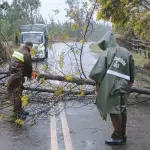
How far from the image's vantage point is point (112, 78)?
667cm

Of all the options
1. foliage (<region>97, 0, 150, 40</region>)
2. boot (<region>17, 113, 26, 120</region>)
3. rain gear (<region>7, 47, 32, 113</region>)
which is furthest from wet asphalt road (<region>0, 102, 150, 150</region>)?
foliage (<region>97, 0, 150, 40</region>)

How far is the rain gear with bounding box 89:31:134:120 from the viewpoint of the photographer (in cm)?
667

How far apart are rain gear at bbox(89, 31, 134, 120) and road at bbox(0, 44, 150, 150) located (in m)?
0.71

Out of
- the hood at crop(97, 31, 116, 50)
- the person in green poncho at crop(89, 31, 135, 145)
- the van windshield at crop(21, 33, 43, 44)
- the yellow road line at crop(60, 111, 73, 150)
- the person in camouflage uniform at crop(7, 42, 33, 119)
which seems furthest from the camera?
the van windshield at crop(21, 33, 43, 44)

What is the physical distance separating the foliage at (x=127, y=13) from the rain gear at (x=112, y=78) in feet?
24.2

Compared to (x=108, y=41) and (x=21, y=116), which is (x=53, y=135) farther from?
(x=108, y=41)

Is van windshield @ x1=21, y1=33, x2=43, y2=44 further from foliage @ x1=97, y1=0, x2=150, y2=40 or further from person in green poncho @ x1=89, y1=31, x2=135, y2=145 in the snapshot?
person in green poncho @ x1=89, y1=31, x2=135, y2=145

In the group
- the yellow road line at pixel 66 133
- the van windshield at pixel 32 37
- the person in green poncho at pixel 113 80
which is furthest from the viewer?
the van windshield at pixel 32 37

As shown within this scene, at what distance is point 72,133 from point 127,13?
28.1 ft

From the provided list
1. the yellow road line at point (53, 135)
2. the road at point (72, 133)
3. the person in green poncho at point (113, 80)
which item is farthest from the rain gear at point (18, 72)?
the person in green poncho at point (113, 80)

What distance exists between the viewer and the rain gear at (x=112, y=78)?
667cm

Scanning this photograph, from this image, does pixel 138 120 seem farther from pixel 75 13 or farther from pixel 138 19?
pixel 138 19

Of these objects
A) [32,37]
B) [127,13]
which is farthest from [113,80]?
[32,37]

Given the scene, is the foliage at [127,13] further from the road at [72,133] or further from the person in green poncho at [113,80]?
the person in green poncho at [113,80]
